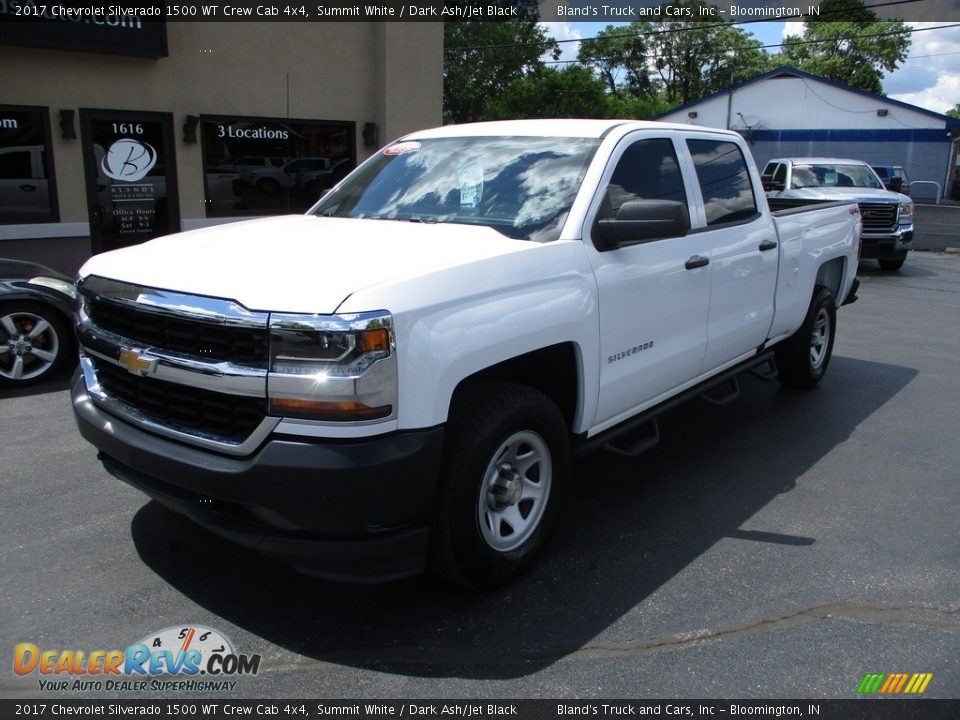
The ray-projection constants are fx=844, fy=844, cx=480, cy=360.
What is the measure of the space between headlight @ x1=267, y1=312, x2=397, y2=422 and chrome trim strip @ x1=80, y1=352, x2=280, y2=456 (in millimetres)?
149

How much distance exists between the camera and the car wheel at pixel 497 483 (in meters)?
3.30

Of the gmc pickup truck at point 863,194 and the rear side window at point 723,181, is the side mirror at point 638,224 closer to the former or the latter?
the rear side window at point 723,181

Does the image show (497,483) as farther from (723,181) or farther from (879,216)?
(879,216)

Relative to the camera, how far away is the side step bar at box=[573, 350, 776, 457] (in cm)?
420

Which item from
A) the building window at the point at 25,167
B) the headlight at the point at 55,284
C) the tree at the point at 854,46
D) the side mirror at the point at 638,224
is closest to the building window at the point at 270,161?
the building window at the point at 25,167

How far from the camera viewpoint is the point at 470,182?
14.4 ft

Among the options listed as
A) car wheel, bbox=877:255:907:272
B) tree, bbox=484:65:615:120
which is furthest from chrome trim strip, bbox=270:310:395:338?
tree, bbox=484:65:615:120

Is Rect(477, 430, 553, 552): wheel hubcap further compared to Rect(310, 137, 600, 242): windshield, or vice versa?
Rect(310, 137, 600, 242): windshield

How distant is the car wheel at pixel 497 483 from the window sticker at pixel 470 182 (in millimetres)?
1130

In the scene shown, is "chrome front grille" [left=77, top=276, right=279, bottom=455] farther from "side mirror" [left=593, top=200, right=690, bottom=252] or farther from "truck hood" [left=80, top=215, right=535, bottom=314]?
"side mirror" [left=593, top=200, right=690, bottom=252]

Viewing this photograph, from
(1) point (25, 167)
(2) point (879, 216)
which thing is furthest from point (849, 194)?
(1) point (25, 167)

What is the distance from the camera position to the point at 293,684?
120 inches

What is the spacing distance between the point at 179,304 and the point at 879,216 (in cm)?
1476

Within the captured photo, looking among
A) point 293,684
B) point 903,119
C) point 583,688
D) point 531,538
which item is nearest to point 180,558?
point 293,684
